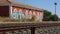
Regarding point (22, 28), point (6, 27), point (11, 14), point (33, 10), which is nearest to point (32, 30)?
point (22, 28)

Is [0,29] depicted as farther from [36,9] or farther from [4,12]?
[36,9]

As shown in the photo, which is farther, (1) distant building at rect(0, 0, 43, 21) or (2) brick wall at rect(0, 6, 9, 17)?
(2) brick wall at rect(0, 6, 9, 17)

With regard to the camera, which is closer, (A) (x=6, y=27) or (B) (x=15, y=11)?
(A) (x=6, y=27)

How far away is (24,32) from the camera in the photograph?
318 inches

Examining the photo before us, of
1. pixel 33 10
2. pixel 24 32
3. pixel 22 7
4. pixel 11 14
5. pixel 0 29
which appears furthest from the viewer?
pixel 33 10

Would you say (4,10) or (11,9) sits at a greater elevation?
(11,9)

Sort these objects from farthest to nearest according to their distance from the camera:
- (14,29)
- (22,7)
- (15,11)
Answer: (22,7), (15,11), (14,29)

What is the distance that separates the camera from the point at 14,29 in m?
7.31

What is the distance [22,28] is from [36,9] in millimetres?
44243

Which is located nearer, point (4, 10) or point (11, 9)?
point (11, 9)

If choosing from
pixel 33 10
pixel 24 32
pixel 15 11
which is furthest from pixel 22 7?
pixel 24 32

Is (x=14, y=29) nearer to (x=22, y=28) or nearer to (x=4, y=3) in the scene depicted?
(x=22, y=28)

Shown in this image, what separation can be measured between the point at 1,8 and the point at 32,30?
3300 centimetres

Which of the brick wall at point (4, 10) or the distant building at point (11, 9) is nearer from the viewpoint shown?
the distant building at point (11, 9)
